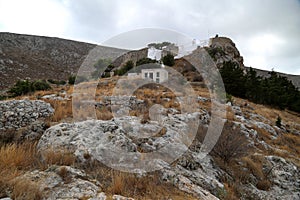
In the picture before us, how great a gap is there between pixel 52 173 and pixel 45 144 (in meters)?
1.73

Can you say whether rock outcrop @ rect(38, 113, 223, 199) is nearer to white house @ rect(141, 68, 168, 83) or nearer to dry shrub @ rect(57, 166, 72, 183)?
dry shrub @ rect(57, 166, 72, 183)

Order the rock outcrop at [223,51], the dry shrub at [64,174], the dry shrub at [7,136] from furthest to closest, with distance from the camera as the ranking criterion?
the rock outcrop at [223,51] < the dry shrub at [7,136] < the dry shrub at [64,174]

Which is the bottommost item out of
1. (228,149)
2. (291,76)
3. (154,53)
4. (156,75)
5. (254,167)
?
(254,167)

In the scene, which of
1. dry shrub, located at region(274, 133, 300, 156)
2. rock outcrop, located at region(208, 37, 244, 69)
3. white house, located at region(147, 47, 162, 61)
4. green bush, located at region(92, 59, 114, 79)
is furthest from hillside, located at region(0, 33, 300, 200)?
rock outcrop, located at region(208, 37, 244, 69)

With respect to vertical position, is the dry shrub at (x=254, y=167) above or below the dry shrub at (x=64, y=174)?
below

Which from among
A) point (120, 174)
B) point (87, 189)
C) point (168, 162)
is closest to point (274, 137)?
point (168, 162)

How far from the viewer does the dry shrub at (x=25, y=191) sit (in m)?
2.75

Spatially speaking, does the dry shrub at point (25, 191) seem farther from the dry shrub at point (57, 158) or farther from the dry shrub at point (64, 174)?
the dry shrub at point (57, 158)

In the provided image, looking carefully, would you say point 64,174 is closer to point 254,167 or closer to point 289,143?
point 254,167

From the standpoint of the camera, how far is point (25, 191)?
2.85 meters

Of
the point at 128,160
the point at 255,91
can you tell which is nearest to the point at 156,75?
the point at 255,91

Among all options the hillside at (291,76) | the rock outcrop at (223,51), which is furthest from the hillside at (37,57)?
the hillside at (291,76)

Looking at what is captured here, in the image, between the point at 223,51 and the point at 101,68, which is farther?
the point at 223,51

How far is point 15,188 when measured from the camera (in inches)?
111
